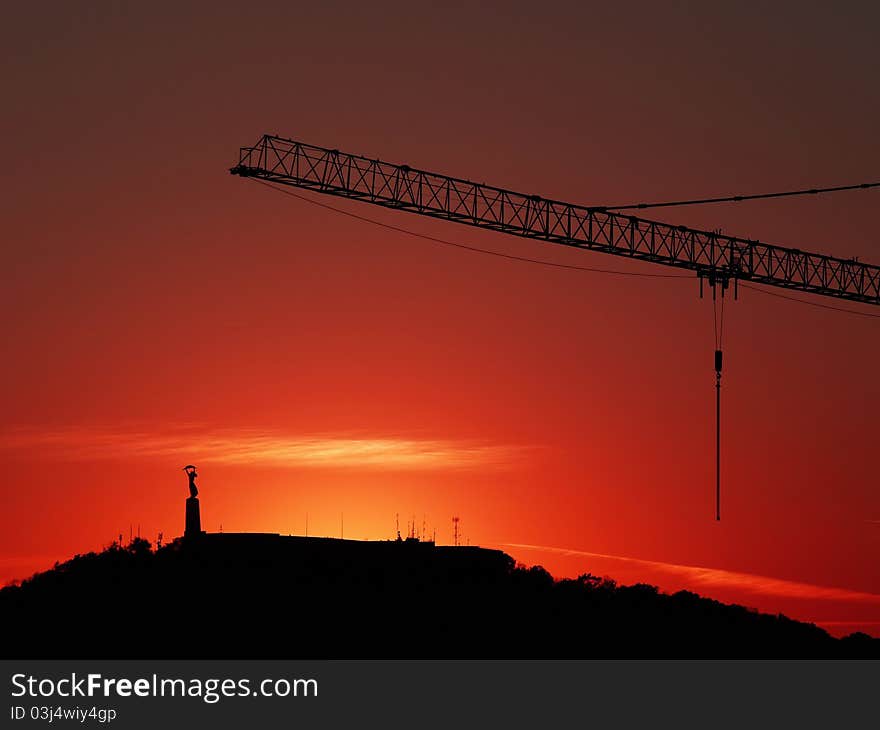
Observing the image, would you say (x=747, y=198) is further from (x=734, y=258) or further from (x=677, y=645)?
(x=677, y=645)

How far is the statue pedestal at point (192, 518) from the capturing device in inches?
4215

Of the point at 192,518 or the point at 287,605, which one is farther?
the point at 287,605

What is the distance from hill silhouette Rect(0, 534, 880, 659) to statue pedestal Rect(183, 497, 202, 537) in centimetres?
458

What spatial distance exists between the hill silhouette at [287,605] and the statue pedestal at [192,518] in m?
4.58

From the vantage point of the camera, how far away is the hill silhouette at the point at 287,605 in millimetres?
119438

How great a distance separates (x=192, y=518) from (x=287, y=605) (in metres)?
15.7

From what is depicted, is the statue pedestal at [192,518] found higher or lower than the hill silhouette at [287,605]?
higher

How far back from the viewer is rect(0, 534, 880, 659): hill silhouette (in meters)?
119

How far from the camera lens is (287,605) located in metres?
122

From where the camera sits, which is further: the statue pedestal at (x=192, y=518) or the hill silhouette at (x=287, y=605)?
the hill silhouette at (x=287, y=605)

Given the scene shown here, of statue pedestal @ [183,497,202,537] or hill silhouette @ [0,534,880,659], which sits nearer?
statue pedestal @ [183,497,202,537]

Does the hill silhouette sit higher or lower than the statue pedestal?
lower
